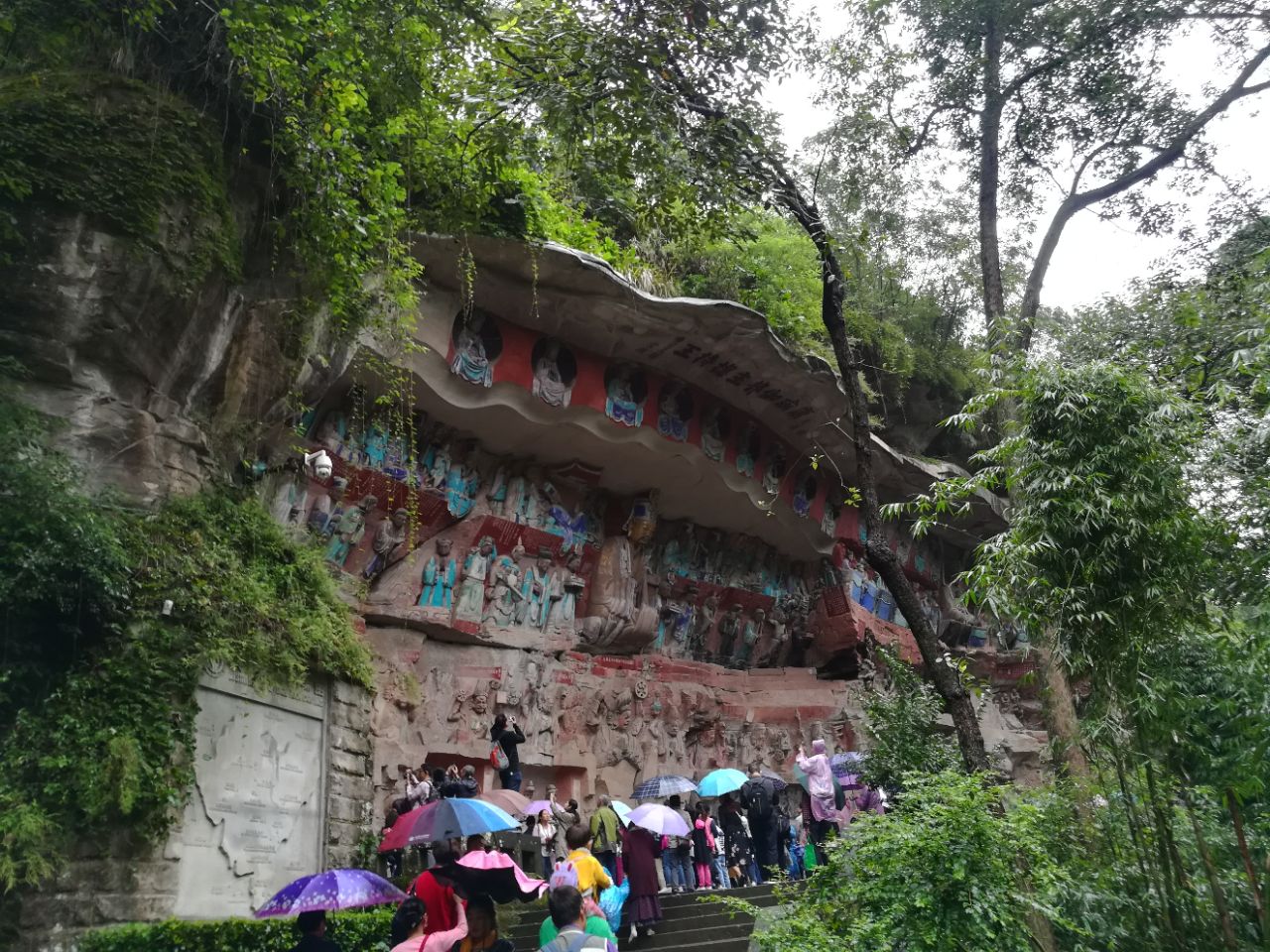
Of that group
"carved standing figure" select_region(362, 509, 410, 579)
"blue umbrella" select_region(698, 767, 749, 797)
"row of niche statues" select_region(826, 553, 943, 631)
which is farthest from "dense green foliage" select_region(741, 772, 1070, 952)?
"row of niche statues" select_region(826, 553, 943, 631)

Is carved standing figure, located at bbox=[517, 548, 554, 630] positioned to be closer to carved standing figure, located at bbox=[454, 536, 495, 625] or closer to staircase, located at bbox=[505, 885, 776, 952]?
carved standing figure, located at bbox=[454, 536, 495, 625]

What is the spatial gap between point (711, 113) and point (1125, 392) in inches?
147

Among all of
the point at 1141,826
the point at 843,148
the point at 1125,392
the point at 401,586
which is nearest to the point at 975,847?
the point at 1141,826

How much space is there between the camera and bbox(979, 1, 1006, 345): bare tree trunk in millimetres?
11586

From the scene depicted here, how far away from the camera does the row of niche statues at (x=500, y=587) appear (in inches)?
528

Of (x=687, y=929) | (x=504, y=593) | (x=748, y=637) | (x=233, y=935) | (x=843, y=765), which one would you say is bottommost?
(x=687, y=929)

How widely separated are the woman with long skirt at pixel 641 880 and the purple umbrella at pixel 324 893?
3.19 meters

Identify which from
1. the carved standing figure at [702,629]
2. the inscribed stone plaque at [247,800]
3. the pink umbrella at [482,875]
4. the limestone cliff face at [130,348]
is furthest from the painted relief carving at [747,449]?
the pink umbrella at [482,875]

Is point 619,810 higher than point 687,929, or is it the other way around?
point 619,810

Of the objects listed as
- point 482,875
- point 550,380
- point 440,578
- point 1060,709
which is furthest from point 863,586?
point 482,875

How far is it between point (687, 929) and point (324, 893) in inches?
180

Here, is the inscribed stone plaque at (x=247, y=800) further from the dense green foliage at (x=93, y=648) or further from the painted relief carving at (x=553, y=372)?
the painted relief carving at (x=553, y=372)

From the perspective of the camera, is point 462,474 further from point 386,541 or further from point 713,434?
point 713,434

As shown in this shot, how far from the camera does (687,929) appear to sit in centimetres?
890
